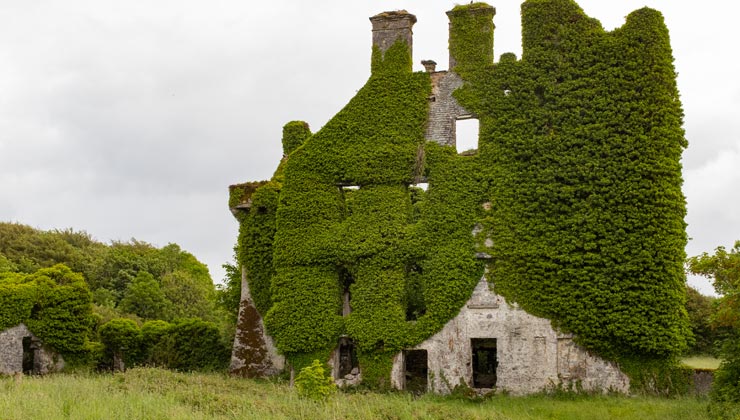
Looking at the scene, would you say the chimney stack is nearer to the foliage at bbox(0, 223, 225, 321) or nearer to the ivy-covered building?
the ivy-covered building

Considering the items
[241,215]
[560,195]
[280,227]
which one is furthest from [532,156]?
[241,215]

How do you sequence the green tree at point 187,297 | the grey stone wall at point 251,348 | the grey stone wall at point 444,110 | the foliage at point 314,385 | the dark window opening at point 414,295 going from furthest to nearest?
the green tree at point 187,297 < the grey stone wall at point 251,348 < the dark window opening at point 414,295 < the grey stone wall at point 444,110 < the foliage at point 314,385

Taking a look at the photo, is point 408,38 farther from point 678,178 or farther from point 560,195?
point 678,178

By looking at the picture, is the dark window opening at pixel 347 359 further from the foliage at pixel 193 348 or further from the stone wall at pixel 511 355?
the foliage at pixel 193 348

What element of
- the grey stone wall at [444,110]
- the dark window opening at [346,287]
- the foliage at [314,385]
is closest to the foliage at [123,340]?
the dark window opening at [346,287]

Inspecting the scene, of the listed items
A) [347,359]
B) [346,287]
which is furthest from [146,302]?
[346,287]

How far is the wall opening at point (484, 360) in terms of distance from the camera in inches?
1182

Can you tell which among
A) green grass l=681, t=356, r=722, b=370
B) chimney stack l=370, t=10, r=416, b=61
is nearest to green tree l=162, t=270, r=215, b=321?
chimney stack l=370, t=10, r=416, b=61

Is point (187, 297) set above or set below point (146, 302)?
above

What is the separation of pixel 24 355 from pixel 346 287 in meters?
13.3

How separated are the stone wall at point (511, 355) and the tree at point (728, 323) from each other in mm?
4471

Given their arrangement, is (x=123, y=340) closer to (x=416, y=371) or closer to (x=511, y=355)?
(x=416, y=371)

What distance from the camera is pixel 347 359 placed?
29938 mm

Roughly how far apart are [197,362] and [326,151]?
10.2 meters
